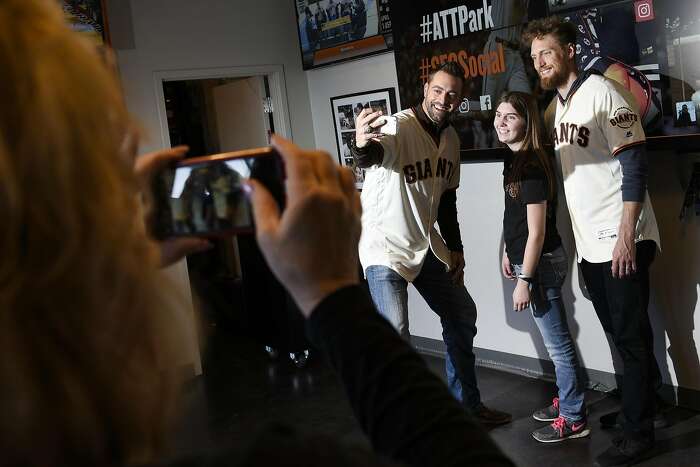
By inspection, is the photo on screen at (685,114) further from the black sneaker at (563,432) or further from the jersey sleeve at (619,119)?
the black sneaker at (563,432)

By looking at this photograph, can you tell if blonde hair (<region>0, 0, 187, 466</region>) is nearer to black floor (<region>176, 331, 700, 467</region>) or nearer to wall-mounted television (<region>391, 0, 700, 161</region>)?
black floor (<region>176, 331, 700, 467</region>)

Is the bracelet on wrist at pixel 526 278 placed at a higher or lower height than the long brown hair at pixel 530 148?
lower

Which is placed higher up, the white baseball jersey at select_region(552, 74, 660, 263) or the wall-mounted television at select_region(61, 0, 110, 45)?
the wall-mounted television at select_region(61, 0, 110, 45)

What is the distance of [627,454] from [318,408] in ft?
5.73

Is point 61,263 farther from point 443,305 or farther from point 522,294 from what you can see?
point 443,305

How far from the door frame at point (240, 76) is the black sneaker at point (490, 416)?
8.24ft

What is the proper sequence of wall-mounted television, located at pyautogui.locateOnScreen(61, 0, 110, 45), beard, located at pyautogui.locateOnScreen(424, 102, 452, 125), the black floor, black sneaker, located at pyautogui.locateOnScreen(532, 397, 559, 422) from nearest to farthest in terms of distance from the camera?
the black floor → beard, located at pyautogui.locateOnScreen(424, 102, 452, 125) → black sneaker, located at pyautogui.locateOnScreen(532, 397, 559, 422) → wall-mounted television, located at pyautogui.locateOnScreen(61, 0, 110, 45)

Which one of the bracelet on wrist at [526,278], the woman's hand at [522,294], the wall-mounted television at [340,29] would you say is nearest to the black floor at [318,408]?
the woman's hand at [522,294]

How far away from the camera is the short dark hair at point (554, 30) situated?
11.0 feet

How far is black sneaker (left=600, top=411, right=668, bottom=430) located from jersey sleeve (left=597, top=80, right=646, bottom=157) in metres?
1.23

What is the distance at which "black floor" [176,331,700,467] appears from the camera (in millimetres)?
3275

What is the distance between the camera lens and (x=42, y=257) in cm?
49

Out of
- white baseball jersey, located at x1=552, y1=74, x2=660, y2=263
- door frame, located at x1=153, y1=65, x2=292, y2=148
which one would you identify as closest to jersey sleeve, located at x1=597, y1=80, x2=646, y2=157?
white baseball jersey, located at x1=552, y1=74, x2=660, y2=263

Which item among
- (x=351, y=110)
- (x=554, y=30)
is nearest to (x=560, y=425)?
(x=554, y=30)
